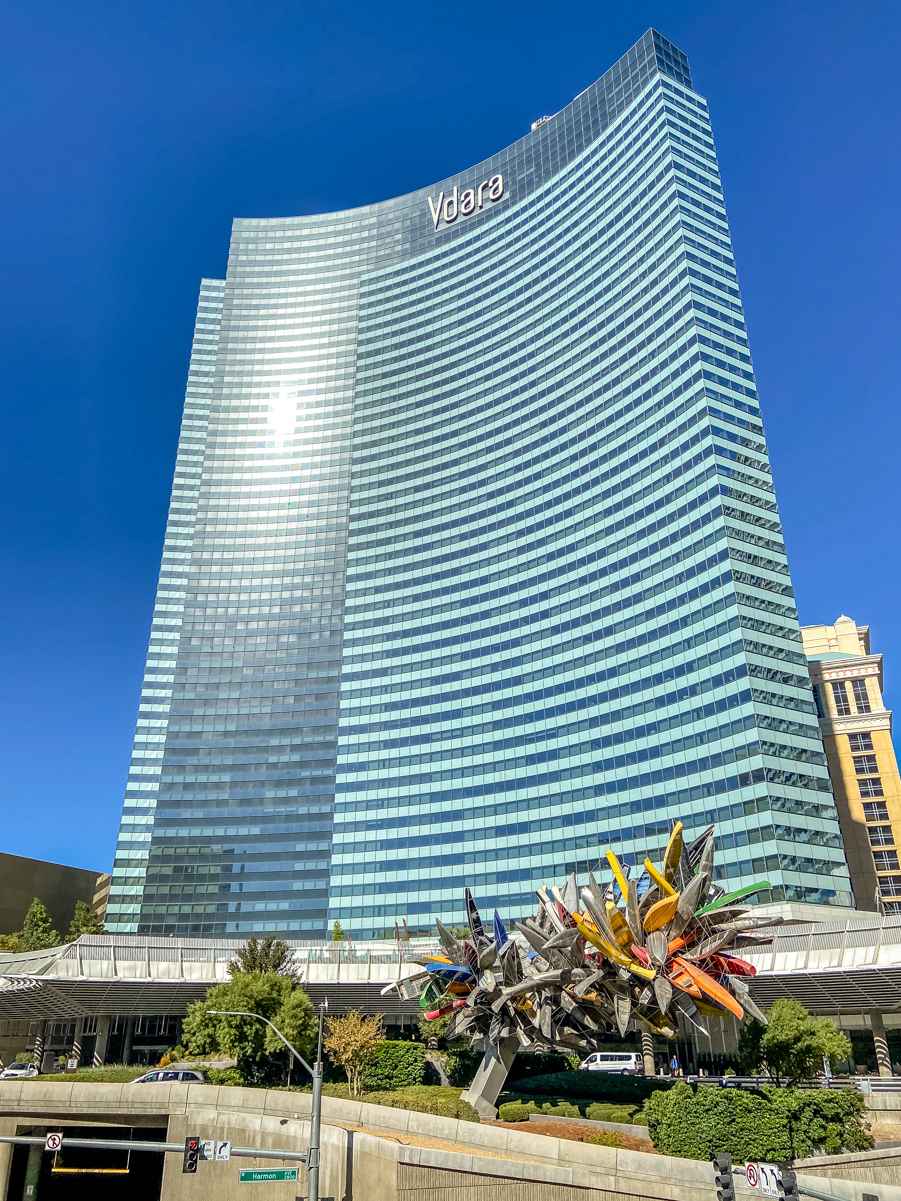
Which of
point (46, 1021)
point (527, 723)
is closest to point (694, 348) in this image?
point (527, 723)

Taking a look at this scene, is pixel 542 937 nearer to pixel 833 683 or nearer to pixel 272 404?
pixel 833 683

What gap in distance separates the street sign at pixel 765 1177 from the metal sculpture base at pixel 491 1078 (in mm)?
24358

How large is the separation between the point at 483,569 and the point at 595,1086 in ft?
333

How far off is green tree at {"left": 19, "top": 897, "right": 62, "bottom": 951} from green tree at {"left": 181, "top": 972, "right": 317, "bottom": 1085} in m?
62.3

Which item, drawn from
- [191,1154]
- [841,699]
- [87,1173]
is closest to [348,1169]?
[191,1154]

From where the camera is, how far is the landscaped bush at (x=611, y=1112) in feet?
134

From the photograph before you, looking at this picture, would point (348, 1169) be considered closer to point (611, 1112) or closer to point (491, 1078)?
point (491, 1078)

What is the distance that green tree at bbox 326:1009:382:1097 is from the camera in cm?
5538

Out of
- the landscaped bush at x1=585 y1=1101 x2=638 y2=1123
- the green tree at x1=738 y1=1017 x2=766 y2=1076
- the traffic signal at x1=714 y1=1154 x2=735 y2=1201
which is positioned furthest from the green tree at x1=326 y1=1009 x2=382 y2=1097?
the traffic signal at x1=714 y1=1154 x2=735 y2=1201

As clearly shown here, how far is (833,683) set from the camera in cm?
14012

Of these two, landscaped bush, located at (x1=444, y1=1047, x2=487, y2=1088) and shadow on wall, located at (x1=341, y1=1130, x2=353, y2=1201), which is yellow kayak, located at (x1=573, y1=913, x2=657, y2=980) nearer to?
shadow on wall, located at (x1=341, y1=1130, x2=353, y2=1201)

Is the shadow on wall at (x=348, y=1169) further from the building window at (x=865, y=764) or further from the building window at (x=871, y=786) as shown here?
the building window at (x=865, y=764)

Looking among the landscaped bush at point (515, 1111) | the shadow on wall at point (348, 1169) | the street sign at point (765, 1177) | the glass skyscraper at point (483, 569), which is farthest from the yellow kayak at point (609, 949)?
the glass skyscraper at point (483, 569)

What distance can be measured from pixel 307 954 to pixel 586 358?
94.2 m
